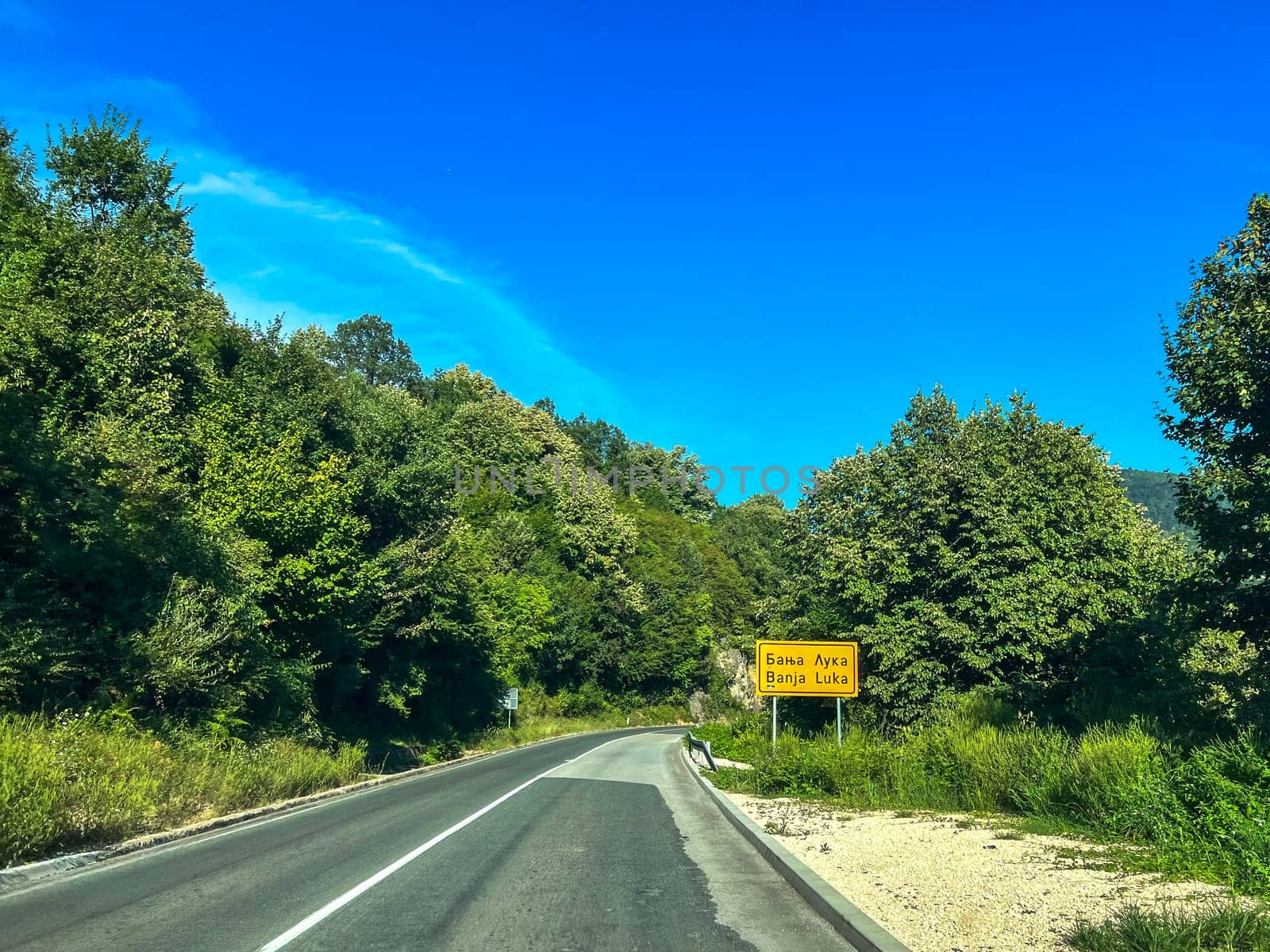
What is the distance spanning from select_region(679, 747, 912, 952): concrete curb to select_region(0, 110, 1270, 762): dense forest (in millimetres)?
7277

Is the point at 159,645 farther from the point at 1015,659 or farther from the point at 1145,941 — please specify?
the point at 1015,659

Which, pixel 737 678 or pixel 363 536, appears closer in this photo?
pixel 363 536

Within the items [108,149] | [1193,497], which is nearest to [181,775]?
[1193,497]

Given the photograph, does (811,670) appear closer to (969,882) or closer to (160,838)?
(969,882)

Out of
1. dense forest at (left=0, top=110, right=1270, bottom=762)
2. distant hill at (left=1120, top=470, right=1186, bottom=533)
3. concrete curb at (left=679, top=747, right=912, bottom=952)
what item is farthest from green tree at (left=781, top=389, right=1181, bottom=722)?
distant hill at (left=1120, top=470, right=1186, bottom=533)

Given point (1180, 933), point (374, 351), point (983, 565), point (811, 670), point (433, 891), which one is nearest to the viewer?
point (1180, 933)

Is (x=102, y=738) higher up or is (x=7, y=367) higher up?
(x=7, y=367)

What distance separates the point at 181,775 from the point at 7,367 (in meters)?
12.5

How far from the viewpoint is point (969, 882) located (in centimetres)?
770

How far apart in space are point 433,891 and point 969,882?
5087 millimetres

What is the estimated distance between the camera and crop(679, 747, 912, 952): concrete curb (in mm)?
5863

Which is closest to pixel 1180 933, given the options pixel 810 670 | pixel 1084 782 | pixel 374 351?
pixel 1084 782

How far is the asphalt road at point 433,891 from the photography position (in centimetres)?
636

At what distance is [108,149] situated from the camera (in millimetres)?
34531
